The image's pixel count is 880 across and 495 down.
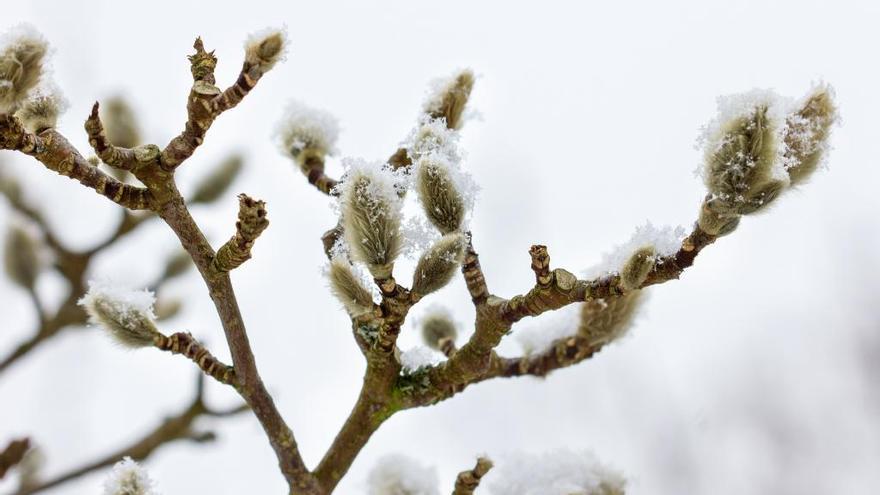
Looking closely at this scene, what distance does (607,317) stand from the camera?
144 cm

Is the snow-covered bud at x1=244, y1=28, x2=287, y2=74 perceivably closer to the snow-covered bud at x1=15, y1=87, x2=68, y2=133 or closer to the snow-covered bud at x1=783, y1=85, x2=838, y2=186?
the snow-covered bud at x1=15, y1=87, x2=68, y2=133

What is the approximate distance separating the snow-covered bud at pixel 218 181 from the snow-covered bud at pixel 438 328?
125cm

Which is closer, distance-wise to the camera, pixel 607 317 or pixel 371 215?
pixel 371 215

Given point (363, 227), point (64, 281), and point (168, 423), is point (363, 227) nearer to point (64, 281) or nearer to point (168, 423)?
point (168, 423)

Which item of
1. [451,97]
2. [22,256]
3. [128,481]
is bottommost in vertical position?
[128,481]

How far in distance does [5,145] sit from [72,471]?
1433 millimetres

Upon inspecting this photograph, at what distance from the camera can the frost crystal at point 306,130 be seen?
1473 millimetres

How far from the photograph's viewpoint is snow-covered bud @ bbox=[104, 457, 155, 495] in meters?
1.05

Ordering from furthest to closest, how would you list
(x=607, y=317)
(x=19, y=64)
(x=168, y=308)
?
(x=168, y=308)
(x=607, y=317)
(x=19, y=64)

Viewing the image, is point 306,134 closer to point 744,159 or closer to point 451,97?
point 451,97

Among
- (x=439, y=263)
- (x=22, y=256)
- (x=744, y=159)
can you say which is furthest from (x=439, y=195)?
(x=22, y=256)

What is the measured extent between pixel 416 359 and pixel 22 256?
5.62ft

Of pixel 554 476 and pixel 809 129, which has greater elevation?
pixel 809 129

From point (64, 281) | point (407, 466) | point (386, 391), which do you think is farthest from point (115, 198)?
point (64, 281)
